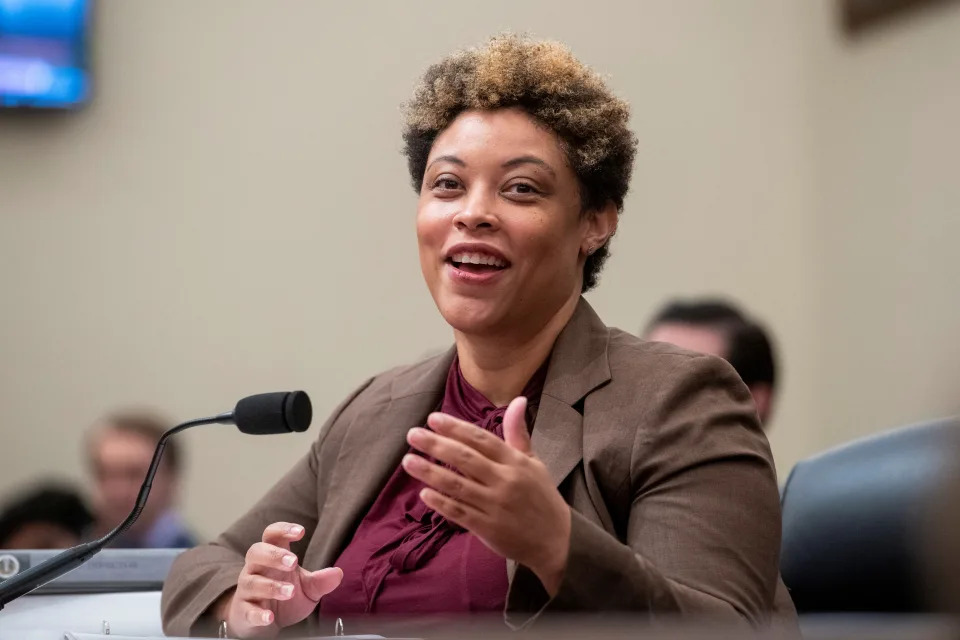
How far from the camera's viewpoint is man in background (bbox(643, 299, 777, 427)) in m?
2.63

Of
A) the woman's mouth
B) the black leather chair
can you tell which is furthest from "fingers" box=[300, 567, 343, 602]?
the black leather chair

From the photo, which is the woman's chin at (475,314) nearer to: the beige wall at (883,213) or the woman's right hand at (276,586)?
the woman's right hand at (276,586)

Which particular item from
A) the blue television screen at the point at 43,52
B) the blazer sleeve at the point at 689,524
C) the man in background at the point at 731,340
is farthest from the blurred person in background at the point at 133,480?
the blazer sleeve at the point at 689,524

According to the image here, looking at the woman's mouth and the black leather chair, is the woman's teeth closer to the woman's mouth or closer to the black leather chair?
the woman's mouth

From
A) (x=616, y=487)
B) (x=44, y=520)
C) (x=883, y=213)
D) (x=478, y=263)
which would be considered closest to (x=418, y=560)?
(x=616, y=487)

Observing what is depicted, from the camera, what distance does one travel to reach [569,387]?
148 centimetres

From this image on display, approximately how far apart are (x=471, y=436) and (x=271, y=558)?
0.42 meters

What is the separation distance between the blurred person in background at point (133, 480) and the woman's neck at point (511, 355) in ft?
6.24

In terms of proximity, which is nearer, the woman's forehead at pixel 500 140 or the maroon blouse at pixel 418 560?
the maroon blouse at pixel 418 560

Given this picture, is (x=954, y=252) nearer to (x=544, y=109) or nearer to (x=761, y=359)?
(x=761, y=359)

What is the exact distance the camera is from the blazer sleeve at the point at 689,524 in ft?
3.72

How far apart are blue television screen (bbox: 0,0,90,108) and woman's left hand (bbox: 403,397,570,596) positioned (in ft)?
9.53

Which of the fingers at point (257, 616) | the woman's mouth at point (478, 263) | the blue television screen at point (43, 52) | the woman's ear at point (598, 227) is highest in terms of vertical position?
the blue television screen at point (43, 52)

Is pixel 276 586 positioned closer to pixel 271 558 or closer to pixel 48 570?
pixel 271 558
